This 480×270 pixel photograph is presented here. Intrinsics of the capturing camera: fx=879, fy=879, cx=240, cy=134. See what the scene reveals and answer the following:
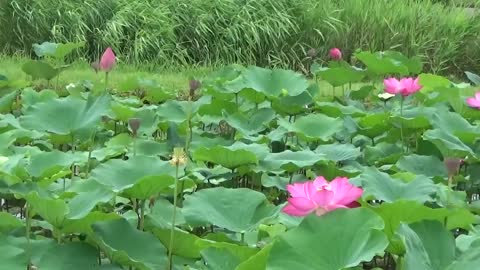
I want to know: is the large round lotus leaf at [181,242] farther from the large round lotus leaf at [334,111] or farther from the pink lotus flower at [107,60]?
the large round lotus leaf at [334,111]

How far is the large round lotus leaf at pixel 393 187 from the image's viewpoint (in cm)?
173

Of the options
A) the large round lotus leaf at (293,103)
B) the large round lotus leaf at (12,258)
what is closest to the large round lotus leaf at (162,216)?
the large round lotus leaf at (12,258)

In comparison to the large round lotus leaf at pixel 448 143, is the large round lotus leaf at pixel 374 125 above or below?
below

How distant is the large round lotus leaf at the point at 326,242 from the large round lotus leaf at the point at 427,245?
6cm

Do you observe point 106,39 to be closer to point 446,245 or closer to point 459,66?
point 459,66

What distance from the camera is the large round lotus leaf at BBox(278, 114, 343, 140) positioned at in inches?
95.2

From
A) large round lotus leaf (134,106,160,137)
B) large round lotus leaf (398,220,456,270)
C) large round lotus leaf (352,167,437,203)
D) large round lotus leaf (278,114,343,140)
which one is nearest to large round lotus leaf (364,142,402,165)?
large round lotus leaf (278,114,343,140)

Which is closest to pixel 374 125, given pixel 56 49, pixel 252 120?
pixel 252 120

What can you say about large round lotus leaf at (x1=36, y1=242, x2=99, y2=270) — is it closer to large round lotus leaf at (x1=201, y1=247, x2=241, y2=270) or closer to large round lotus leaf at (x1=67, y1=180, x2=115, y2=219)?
large round lotus leaf at (x1=67, y1=180, x2=115, y2=219)

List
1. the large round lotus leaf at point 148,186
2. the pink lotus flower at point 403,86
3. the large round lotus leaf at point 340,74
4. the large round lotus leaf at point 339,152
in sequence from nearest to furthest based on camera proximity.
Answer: the large round lotus leaf at point 148,186 → the large round lotus leaf at point 339,152 → the pink lotus flower at point 403,86 → the large round lotus leaf at point 340,74

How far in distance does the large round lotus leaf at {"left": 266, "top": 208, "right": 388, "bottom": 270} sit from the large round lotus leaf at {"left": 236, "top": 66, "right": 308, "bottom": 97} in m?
1.52

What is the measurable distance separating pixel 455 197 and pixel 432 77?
4.99 ft

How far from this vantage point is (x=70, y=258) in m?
1.52

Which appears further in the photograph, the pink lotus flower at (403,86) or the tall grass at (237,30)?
the tall grass at (237,30)
